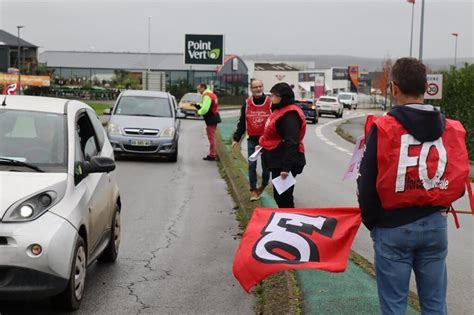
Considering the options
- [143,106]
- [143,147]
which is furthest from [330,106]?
[143,147]

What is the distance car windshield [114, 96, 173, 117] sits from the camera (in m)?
18.0

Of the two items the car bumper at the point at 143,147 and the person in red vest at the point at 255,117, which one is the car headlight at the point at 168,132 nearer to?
the car bumper at the point at 143,147

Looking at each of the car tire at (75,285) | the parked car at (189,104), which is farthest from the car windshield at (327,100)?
the car tire at (75,285)

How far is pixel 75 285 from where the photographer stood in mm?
5145

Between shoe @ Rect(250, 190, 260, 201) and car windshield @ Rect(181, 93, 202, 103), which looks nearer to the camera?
shoe @ Rect(250, 190, 260, 201)

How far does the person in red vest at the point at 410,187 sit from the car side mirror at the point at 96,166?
8.84 feet

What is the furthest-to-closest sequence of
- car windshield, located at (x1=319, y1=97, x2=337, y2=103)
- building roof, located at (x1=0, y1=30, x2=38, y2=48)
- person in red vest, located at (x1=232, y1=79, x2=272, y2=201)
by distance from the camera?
building roof, located at (x1=0, y1=30, x2=38, y2=48) < car windshield, located at (x1=319, y1=97, x2=337, y2=103) < person in red vest, located at (x1=232, y1=79, x2=272, y2=201)

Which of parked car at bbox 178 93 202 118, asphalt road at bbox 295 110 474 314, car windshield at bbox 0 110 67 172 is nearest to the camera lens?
Result: car windshield at bbox 0 110 67 172

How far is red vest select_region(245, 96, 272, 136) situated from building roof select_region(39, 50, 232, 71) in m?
78.6

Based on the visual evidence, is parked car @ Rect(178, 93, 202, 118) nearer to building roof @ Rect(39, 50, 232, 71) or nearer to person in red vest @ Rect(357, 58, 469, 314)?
person in red vest @ Rect(357, 58, 469, 314)

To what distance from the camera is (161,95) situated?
61.7 feet

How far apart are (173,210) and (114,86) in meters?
67.2

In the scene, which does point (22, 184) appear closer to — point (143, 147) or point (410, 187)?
point (410, 187)

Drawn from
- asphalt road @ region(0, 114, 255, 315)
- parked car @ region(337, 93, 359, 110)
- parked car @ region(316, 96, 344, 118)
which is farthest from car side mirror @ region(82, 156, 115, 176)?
parked car @ region(337, 93, 359, 110)
